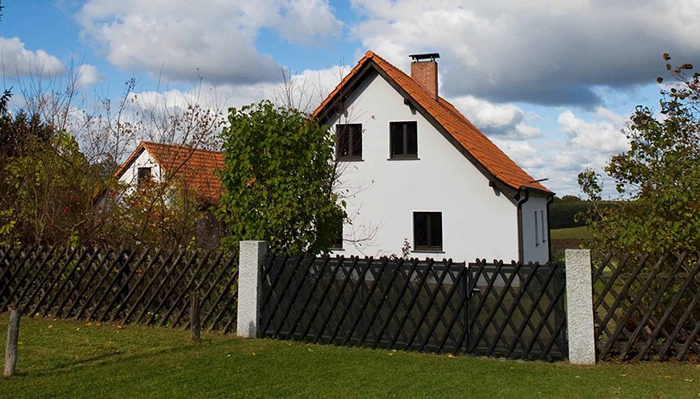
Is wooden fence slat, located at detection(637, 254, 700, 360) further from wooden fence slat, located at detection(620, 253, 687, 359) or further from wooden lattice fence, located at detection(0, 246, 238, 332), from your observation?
wooden lattice fence, located at detection(0, 246, 238, 332)

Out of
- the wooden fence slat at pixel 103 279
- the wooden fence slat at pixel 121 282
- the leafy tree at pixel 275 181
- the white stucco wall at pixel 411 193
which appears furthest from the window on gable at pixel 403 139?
the wooden fence slat at pixel 103 279

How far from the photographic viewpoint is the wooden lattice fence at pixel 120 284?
9.21m

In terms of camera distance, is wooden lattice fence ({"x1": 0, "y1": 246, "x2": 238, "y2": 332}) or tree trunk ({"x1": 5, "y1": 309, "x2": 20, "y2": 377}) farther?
wooden lattice fence ({"x1": 0, "y1": 246, "x2": 238, "y2": 332})

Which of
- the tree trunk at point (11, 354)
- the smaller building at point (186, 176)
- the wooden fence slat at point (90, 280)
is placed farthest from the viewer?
the smaller building at point (186, 176)

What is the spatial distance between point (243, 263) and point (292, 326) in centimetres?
132

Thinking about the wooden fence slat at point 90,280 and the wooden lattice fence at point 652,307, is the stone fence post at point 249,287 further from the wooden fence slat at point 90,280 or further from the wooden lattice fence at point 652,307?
the wooden lattice fence at point 652,307

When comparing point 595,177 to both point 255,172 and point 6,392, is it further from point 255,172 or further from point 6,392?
point 6,392

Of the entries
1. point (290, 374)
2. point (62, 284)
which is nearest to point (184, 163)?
point (62, 284)

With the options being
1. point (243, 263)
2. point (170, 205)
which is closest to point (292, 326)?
point (243, 263)

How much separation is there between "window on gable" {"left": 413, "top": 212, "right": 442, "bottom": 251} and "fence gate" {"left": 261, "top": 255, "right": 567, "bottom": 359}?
7.08 meters

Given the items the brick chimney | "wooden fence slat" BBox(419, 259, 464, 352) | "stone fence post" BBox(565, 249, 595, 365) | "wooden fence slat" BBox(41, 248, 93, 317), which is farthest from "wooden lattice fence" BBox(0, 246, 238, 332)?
the brick chimney

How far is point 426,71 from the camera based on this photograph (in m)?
19.5

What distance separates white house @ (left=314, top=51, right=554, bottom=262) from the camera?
15.0 m

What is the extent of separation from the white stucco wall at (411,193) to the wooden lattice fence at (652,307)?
7231 mm
